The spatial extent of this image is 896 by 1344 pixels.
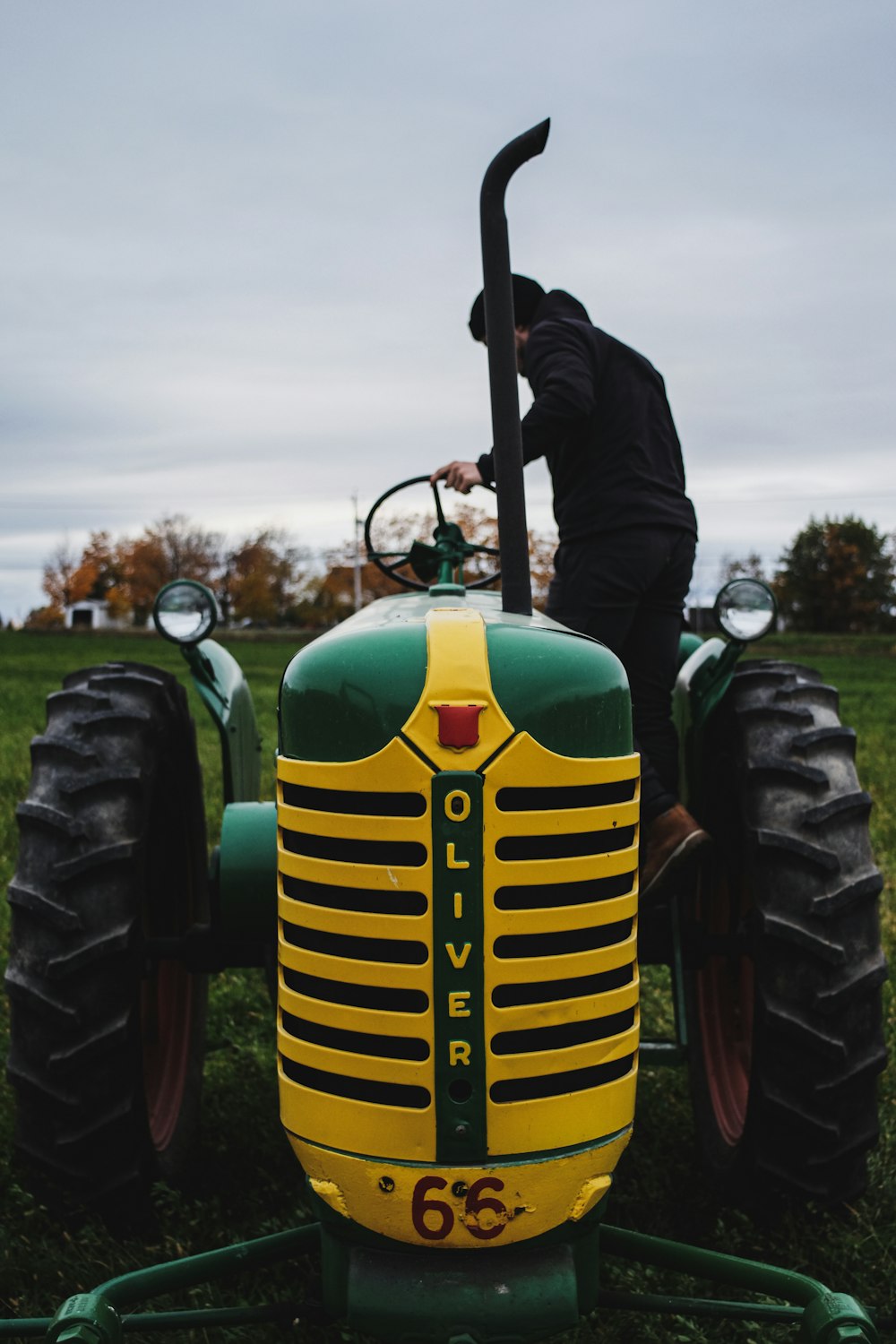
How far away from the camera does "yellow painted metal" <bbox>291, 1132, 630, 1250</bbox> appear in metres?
1.88

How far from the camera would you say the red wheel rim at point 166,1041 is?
3266 millimetres

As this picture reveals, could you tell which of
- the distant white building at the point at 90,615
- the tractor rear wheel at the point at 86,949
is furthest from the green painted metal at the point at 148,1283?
the distant white building at the point at 90,615

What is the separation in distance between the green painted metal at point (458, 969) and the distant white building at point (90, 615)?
81360 mm

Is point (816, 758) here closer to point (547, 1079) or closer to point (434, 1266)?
point (547, 1079)

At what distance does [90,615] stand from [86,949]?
272 feet

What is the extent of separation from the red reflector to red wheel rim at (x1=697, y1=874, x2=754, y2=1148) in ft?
5.48

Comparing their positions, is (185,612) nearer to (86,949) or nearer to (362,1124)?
(86,949)

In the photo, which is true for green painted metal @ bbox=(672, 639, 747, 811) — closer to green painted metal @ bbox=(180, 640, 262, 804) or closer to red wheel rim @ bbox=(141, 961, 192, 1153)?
green painted metal @ bbox=(180, 640, 262, 804)

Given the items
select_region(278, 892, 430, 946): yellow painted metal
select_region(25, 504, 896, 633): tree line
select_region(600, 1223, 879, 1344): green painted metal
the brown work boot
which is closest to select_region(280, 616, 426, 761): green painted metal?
select_region(278, 892, 430, 946): yellow painted metal

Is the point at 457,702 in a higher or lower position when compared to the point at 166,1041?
higher

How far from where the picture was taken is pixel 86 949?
2.64m

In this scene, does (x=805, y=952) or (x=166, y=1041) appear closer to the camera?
(x=805, y=952)

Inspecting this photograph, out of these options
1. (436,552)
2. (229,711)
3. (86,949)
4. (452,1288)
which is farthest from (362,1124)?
(229,711)

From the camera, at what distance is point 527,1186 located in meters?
1.90
